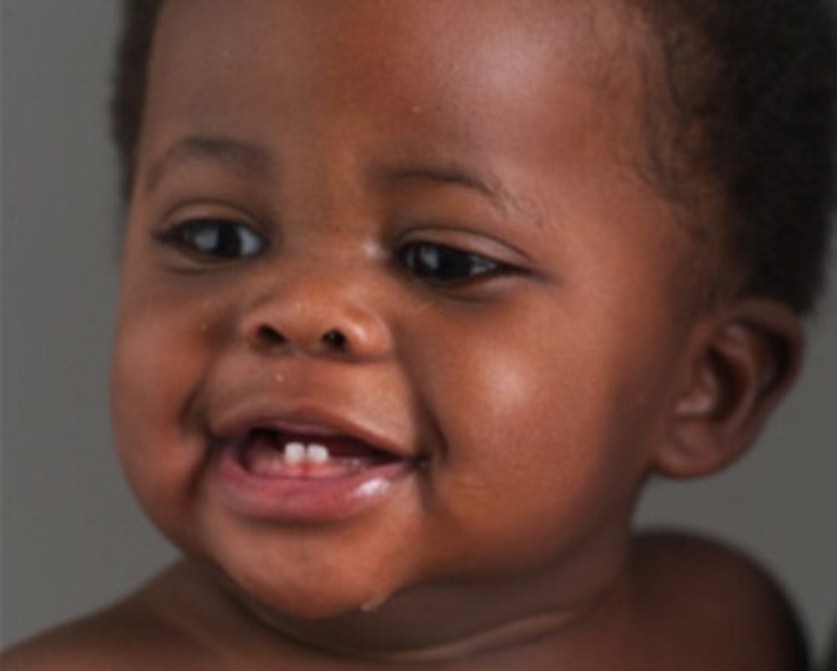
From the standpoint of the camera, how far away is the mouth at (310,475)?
736 millimetres

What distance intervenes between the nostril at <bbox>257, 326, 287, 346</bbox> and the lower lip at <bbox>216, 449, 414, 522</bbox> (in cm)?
5

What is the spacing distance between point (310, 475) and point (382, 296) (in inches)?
2.9

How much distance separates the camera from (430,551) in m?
0.76

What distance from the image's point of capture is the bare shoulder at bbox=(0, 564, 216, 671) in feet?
2.69

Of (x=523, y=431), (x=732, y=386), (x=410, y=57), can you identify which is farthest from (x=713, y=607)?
(x=410, y=57)

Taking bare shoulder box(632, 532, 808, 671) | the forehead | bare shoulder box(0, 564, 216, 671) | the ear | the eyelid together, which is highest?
the forehead

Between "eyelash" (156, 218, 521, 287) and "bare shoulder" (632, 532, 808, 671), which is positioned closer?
"eyelash" (156, 218, 521, 287)

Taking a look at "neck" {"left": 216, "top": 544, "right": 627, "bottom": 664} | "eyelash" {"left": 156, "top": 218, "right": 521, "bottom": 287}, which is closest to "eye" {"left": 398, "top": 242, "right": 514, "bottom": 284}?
"eyelash" {"left": 156, "top": 218, "right": 521, "bottom": 287}

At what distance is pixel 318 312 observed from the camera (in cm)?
72

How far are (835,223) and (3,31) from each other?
440 mm

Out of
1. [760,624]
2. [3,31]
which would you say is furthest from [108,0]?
[760,624]

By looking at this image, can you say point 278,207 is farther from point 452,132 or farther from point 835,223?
point 835,223

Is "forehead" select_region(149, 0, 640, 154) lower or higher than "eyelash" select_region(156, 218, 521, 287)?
higher

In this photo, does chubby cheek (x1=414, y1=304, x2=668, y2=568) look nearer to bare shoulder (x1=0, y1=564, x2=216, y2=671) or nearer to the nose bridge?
the nose bridge
